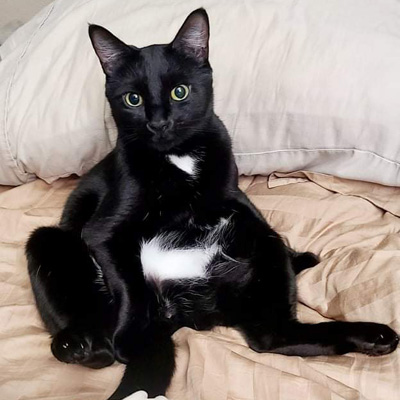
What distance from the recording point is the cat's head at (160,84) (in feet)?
3.50

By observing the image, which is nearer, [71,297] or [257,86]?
[71,297]

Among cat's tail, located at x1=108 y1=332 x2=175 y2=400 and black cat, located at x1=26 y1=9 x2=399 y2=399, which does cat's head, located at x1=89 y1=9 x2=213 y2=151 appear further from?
cat's tail, located at x1=108 y1=332 x2=175 y2=400

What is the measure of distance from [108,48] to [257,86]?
12.8 inches

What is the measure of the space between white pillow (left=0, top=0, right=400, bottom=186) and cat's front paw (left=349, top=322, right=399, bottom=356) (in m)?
0.37

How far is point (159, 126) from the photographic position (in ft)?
3.45

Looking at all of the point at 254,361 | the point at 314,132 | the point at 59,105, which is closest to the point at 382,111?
the point at 314,132

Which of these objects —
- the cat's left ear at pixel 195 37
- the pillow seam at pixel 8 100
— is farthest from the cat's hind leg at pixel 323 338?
the pillow seam at pixel 8 100

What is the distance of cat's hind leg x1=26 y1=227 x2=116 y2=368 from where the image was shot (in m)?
1.00

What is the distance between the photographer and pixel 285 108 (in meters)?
1.23

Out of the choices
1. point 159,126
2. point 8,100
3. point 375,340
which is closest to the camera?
point 375,340

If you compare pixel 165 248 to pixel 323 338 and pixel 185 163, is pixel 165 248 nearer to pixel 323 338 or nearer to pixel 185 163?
pixel 185 163

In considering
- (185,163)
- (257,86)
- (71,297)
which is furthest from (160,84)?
(71,297)

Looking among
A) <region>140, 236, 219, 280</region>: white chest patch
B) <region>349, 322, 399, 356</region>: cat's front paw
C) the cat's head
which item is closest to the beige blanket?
<region>349, 322, 399, 356</region>: cat's front paw

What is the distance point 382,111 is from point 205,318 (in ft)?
1.71
